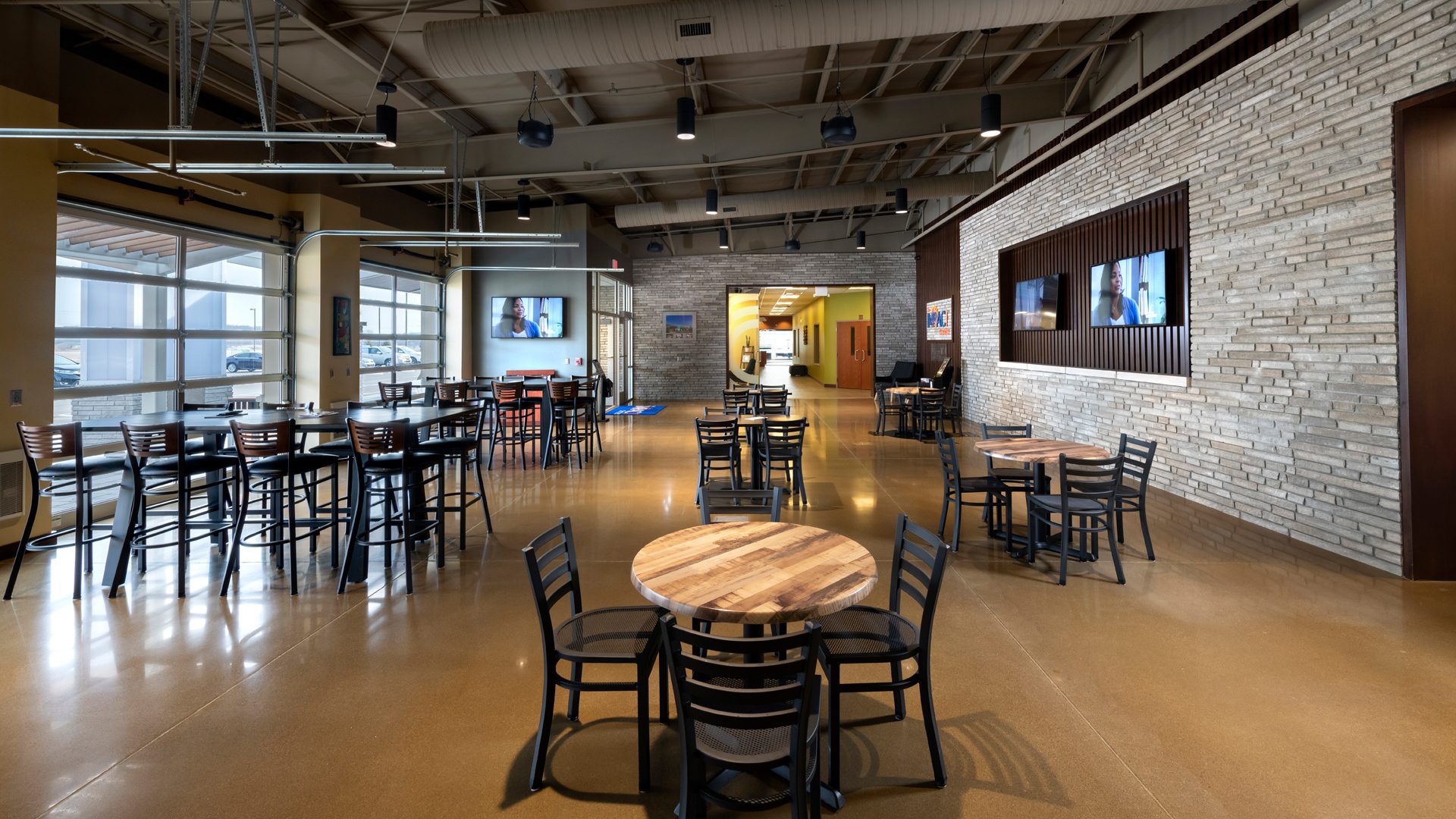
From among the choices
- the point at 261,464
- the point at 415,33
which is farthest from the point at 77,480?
the point at 415,33

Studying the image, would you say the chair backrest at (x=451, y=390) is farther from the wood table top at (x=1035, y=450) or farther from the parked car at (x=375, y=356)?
the wood table top at (x=1035, y=450)

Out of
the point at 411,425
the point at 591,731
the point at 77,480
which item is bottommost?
the point at 591,731

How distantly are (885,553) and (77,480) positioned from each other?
4760 mm

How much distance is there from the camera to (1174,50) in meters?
6.45

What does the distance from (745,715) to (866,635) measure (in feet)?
2.64

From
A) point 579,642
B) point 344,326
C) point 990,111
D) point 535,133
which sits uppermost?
point 990,111

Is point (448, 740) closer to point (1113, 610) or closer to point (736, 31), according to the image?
point (1113, 610)

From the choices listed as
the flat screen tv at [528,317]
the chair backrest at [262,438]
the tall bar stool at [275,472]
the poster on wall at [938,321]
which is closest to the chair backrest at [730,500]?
the tall bar stool at [275,472]

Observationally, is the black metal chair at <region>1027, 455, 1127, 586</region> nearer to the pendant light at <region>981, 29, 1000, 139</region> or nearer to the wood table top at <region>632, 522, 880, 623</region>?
the wood table top at <region>632, 522, 880, 623</region>

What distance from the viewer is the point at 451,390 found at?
25.9 feet

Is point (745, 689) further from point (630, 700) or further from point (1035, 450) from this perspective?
point (1035, 450)

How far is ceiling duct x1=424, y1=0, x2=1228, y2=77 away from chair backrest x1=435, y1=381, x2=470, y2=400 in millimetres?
3533

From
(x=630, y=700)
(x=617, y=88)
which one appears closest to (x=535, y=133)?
(x=617, y=88)

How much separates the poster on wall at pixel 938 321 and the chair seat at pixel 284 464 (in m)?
11.3
